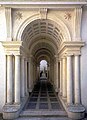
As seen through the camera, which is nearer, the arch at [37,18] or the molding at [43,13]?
→ the molding at [43,13]

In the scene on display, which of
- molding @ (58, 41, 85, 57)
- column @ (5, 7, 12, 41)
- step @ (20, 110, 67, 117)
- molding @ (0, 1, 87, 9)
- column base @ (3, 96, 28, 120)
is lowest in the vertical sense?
step @ (20, 110, 67, 117)

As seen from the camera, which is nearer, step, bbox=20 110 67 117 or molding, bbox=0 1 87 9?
molding, bbox=0 1 87 9

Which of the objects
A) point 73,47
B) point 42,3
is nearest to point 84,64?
point 73,47

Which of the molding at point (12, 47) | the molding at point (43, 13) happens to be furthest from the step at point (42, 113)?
the molding at point (43, 13)

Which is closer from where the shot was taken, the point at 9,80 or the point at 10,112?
the point at 10,112

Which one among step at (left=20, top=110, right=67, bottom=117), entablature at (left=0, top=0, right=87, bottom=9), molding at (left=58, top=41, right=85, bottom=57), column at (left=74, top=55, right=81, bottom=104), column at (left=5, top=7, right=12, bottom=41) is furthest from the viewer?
column at (left=74, top=55, right=81, bottom=104)

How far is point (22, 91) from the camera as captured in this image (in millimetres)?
16609

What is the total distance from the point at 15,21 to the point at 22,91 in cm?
576

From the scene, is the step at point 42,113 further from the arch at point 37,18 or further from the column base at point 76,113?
the arch at point 37,18

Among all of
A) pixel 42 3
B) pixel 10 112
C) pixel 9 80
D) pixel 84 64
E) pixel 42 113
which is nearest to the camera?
pixel 10 112

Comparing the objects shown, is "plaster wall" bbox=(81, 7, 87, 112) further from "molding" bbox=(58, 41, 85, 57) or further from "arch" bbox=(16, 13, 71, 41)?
"arch" bbox=(16, 13, 71, 41)

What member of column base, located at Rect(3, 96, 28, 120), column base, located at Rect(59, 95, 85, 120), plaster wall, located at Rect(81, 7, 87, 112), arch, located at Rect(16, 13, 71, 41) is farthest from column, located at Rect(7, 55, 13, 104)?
plaster wall, located at Rect(81, 7, 87, 112)

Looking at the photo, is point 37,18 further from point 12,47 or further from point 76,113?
point 76,113

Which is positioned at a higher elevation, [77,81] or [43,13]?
[43,13]
